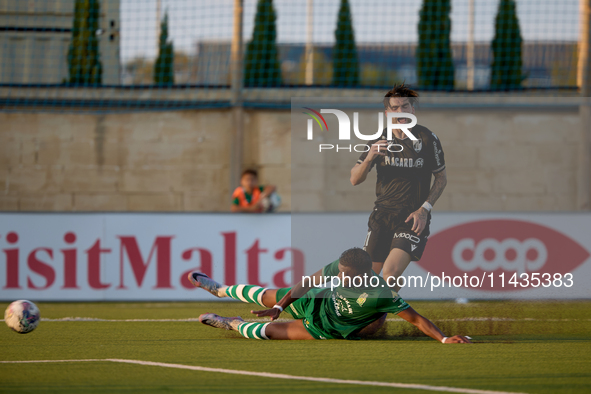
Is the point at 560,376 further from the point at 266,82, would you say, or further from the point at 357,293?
the point at 266,82

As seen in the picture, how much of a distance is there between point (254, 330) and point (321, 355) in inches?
36.7

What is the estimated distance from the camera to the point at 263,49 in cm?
1284

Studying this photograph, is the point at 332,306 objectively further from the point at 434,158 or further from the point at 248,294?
the point at 434,158

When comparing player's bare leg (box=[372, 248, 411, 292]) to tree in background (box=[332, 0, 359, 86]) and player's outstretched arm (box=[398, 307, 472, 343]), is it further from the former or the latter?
tree in background (box=[332, 0, 359, 86])

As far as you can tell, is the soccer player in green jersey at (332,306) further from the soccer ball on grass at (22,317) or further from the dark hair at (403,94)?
the dark hair at (403,94)

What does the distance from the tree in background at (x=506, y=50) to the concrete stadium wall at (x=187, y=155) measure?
56.5 inches

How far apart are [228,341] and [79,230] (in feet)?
13.3

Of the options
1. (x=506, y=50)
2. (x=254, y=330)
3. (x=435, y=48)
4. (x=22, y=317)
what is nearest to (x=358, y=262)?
(x=254, y=330)

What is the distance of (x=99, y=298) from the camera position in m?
8.77

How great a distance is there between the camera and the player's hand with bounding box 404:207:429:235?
5758 mm

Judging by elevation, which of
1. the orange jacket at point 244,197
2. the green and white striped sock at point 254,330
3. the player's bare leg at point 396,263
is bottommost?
the green and white striped sock at point 254,330

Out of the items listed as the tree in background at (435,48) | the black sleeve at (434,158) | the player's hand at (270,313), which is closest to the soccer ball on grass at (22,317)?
the player's hand at (270,313)

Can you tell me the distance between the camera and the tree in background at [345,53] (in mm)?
12953

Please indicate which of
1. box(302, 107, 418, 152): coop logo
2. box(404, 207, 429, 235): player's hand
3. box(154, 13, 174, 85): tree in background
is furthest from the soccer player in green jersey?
box(154, 13, 174, 85): tree in background
